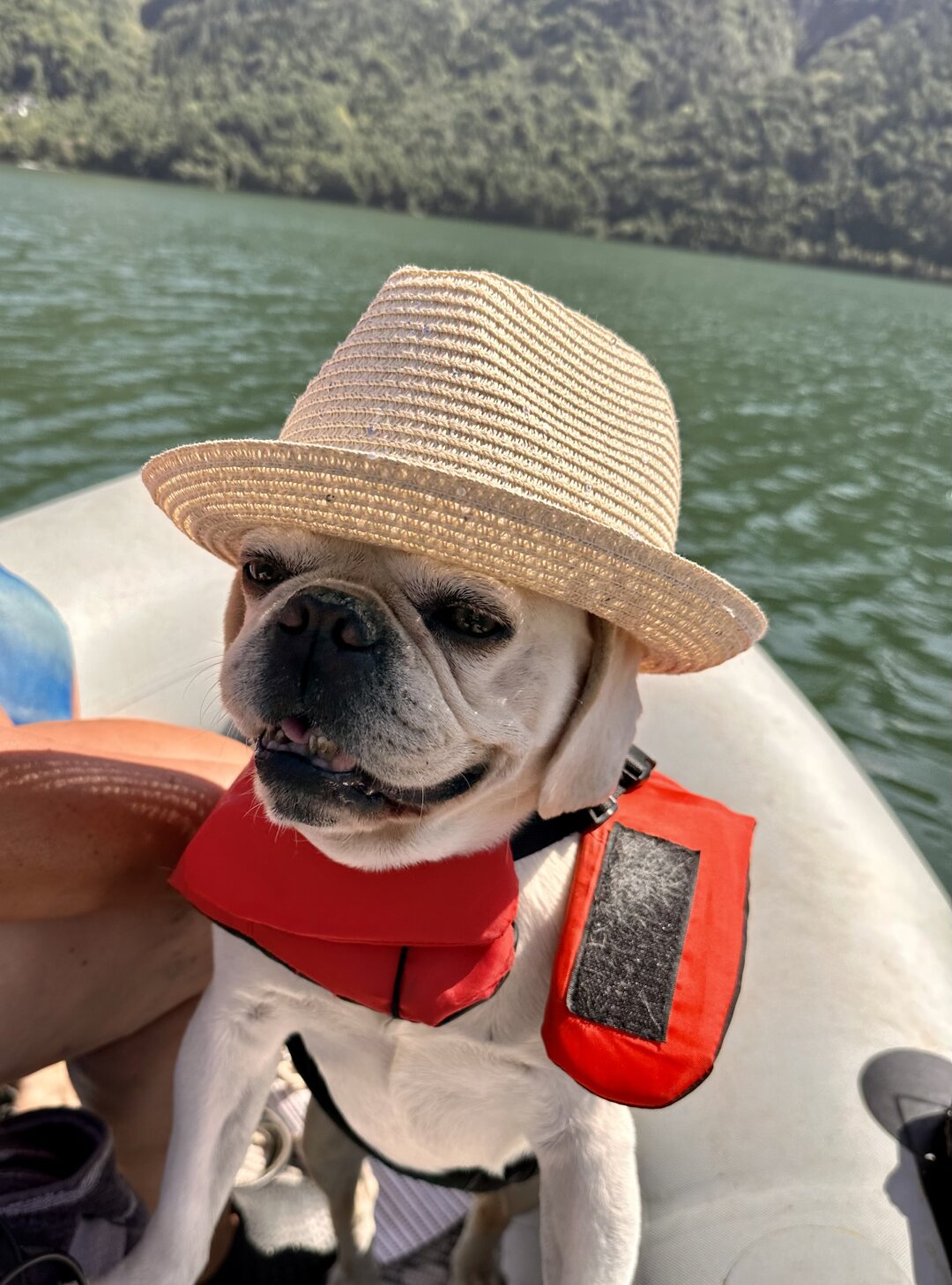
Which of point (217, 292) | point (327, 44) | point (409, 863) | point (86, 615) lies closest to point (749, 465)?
point (86, 615)

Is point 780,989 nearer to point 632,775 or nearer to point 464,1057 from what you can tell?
point 632,775

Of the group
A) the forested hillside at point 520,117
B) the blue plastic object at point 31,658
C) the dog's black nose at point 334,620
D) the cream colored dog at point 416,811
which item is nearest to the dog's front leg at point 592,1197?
the cream colored dog at point 416,811

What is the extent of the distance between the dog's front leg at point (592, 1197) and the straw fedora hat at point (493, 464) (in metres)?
0.78

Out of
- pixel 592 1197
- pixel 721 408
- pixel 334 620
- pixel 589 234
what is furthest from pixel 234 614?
pixel 589 234

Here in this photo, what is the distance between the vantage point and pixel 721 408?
50.1 ft

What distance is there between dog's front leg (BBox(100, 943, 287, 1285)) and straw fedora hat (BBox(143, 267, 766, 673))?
2.86ft

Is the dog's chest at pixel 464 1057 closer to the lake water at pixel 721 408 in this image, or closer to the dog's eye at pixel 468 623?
the dog's eye at pixel 468 623

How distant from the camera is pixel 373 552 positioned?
136 centimetres

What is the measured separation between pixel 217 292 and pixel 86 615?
2008 centimetres

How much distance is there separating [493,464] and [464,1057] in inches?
38.3

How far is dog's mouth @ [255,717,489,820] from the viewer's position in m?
1.30

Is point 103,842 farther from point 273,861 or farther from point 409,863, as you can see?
point 409,863

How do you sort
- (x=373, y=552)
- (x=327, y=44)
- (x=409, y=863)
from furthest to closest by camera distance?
(x=327, y=44) < (x=409, y=863) < (x=373, y=552)

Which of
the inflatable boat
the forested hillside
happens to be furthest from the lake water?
the forested hillside
